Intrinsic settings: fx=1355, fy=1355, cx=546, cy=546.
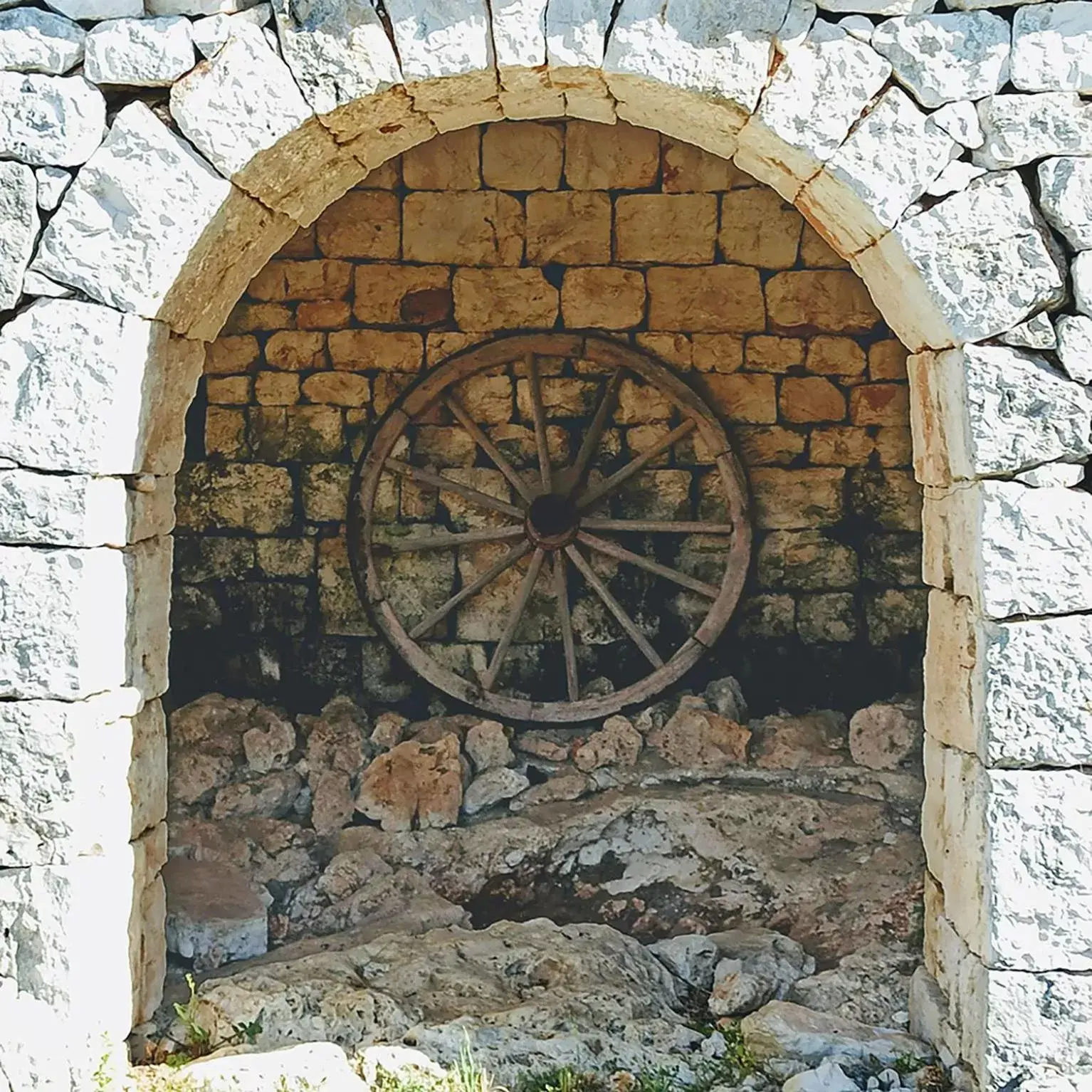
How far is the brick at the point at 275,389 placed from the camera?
626cm

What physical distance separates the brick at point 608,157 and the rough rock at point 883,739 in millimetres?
2570

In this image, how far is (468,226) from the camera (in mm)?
6125

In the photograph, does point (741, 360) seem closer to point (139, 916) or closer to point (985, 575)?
point (985, 575)

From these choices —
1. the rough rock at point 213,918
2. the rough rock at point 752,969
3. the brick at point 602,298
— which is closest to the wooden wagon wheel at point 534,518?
the brick at point 602,298

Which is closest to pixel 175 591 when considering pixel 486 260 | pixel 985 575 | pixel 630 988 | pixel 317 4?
pixel 486 260

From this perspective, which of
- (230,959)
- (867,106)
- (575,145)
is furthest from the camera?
(575,145)

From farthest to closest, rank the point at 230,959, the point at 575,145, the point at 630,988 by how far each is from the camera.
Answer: the point at 575,145
the point at 230,959
the point at 630,988

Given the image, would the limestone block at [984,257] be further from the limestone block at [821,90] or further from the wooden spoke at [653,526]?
the wooden spoke at [653,526]

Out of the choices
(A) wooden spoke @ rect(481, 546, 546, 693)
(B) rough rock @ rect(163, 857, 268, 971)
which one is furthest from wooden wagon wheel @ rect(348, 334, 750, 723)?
(B) rough rock @ rect(163, 857, 268, 971)

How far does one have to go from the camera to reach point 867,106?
127 inches

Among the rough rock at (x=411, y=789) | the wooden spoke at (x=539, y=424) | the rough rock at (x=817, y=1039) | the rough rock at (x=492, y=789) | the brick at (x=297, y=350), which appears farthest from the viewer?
the brick at (x=297, y=350)

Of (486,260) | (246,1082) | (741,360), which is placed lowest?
(246,1082)

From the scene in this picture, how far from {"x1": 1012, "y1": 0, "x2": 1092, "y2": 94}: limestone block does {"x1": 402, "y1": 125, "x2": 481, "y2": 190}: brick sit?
3260 millimetres

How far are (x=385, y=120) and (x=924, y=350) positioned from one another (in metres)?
1.53
